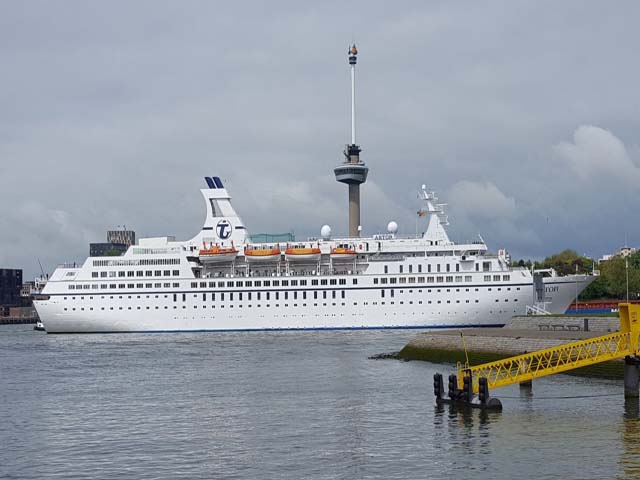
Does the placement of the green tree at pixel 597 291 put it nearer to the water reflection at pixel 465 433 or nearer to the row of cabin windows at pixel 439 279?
the row of cabin windows at pixel 439 279

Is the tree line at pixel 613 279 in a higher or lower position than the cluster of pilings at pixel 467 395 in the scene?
higher

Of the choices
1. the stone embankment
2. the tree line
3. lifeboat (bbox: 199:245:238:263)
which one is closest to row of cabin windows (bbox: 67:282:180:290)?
lifeboat (bbox: 199:245:238:263)

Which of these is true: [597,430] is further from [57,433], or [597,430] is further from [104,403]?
[104,403]

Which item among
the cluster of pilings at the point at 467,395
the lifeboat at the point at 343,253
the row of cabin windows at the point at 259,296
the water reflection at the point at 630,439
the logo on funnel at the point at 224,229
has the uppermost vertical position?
the logo on funnel at the point at 224,229

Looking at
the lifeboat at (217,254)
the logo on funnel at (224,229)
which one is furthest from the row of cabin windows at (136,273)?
the logo on funnel at (224,229)

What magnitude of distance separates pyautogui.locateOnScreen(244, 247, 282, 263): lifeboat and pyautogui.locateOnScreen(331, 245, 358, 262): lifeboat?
15.5 feet

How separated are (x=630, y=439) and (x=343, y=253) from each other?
174 ft

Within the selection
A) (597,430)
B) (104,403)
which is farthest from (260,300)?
(597,430)

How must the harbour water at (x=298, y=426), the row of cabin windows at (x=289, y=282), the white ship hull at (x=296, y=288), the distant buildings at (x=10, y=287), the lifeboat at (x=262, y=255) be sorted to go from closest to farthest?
the harbour water at (x=298, y=426) < the white ship hull at (x=296, y=288) < the row of cabin windows at (x=289, y=282) < the lifeboat at (x=262, y=255) < the distant buildings at (x=10, y=287)

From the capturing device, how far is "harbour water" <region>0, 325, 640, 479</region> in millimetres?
21797

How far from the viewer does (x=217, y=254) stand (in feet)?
256

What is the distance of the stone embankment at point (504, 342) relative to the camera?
1476 inches

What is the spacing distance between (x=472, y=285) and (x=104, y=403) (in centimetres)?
4330

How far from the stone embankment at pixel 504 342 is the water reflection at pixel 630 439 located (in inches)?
237
